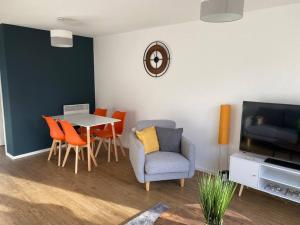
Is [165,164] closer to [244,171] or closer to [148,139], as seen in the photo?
[148,139]

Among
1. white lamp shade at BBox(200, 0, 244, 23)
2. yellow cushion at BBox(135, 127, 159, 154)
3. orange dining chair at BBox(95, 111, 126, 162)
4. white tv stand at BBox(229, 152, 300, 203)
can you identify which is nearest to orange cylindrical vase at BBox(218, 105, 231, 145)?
white tv stand at BBox(229, 152, 300, 203)

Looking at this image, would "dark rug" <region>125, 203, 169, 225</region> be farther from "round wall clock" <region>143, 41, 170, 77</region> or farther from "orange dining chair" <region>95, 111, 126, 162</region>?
"round wall clock" <region>143, 41, 170, 77</region>

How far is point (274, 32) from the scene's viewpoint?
2910mm

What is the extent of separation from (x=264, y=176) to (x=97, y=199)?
2.08 meters

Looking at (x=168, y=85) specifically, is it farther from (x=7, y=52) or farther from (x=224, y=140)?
(x=7, y=52)

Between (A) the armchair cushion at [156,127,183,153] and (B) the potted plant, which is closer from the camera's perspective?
(B) the potted plant

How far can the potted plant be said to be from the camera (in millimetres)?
1335

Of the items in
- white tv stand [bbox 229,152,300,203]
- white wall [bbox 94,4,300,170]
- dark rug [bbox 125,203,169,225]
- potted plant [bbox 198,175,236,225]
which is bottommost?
dark rug [bbox 125,203,169,225]

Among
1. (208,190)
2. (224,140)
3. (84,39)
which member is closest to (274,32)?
(224,140)

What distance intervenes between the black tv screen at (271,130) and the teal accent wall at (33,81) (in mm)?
3579

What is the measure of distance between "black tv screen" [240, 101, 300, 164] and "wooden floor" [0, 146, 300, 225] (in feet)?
2.10

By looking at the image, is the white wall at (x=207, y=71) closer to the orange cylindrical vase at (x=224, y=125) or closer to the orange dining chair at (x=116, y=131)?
the orange cylindrical vase at (x=224, y=125)

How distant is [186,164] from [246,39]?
1875 millimetres

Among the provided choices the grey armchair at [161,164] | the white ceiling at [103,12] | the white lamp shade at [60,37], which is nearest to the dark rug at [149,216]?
the grey armchair at [161,164]
